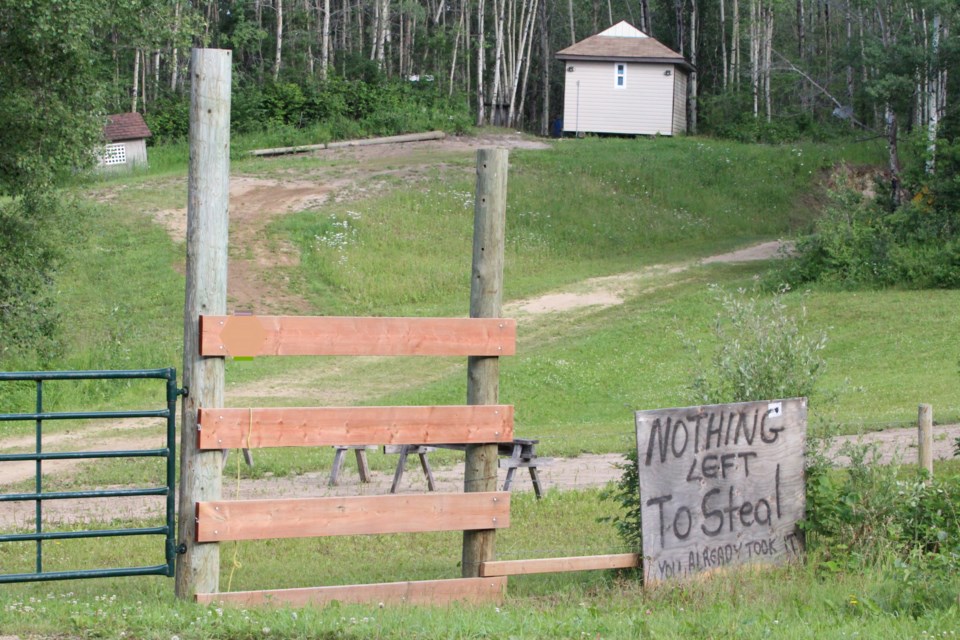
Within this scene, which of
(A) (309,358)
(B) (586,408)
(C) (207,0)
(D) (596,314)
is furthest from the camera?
(C) (207,0)

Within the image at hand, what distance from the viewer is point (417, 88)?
5191 cm

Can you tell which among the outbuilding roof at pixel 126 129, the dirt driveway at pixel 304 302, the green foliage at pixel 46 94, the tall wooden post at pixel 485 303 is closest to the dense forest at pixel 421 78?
the green foliage at pixel 46 94

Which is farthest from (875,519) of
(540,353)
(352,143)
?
(352,143)

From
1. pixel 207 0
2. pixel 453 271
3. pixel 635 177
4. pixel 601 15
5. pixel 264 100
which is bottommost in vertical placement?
pixel 453 271

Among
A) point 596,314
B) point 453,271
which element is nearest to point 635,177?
point 453,271

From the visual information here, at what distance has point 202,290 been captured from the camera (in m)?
6.16

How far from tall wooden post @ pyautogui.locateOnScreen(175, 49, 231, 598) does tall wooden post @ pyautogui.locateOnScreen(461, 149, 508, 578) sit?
1.53 m

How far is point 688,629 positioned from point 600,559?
1.21 meters

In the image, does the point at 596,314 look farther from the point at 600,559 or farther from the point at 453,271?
Result: the point at 600,559

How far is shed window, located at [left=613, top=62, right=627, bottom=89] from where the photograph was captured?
156ft

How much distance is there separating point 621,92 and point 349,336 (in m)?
43.4

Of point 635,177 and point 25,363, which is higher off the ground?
point 635,177

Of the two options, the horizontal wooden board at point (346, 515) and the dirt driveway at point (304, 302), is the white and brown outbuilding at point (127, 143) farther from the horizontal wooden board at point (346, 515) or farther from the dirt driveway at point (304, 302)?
the horizontal wooden board at point (346, 515)

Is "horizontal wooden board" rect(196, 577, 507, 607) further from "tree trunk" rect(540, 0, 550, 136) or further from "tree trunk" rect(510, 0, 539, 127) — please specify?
"tree trunk" rect(540, 0, 550, 136)
